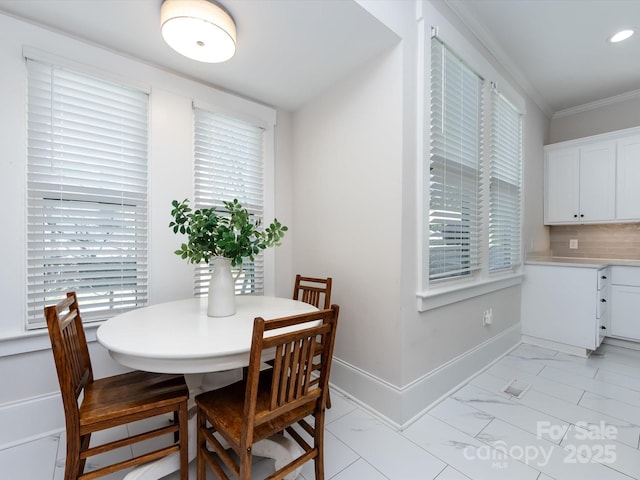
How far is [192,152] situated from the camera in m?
2.24

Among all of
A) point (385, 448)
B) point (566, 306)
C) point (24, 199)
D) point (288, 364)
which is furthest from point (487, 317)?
point (24, 199)

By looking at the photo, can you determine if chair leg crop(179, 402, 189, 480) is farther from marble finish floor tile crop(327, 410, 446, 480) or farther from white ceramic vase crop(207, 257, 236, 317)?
marble finish floor tile crop(327, 410, 446, 480)

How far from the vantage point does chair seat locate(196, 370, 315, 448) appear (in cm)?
112

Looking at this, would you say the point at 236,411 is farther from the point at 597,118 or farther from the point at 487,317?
the point at 597,118

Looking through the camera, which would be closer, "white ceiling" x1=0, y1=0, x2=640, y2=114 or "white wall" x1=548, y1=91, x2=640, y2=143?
"white ceiling" x1=0, y1=0, x2=640, y2=114

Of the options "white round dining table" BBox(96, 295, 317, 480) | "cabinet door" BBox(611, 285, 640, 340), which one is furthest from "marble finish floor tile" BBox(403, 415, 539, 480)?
"cabinet door" BBox(611, 285, 640, 340)

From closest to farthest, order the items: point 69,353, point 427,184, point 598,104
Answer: point 69,353
point 427,184
point 598,104

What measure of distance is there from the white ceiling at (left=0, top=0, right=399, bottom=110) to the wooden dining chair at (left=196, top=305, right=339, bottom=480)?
160cm

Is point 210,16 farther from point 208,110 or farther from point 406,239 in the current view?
point 406,239

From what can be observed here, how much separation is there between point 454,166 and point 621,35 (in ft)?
5.97

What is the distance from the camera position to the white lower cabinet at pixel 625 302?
112 inches

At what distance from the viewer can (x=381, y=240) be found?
75.3 inches

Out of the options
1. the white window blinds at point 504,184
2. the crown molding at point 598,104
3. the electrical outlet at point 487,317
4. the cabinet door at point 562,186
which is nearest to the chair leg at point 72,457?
the electrical outlet at point 487,317

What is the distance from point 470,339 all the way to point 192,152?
262 cm
